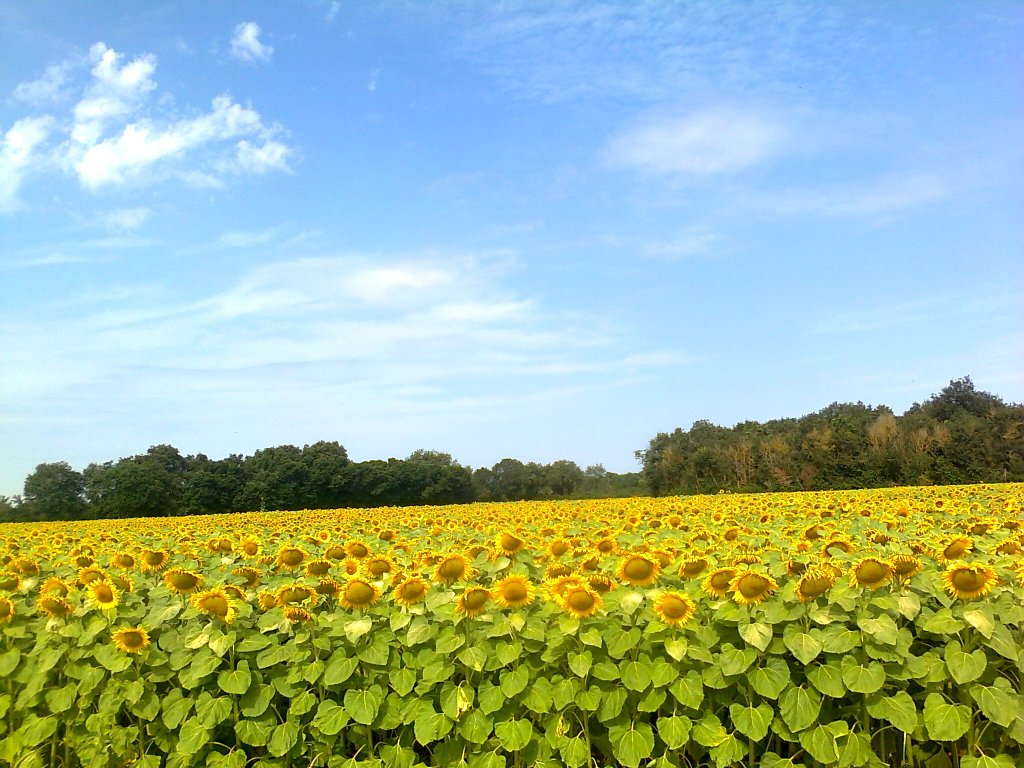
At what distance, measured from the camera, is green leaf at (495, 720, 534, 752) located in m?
3.77

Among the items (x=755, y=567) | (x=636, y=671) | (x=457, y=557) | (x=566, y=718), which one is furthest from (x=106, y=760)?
(x=755, y=567)

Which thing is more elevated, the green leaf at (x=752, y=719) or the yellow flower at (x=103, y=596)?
the yellow flower at (x=103, y=596)

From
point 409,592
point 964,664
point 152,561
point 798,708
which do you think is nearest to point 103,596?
point 152,561

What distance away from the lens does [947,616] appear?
3682mm

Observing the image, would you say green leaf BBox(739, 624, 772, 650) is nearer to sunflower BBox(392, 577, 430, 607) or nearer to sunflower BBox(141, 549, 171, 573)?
sunflower BBox(392, 577, 430, 607)

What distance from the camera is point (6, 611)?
4.89 metres

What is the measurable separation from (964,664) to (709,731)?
1.23m

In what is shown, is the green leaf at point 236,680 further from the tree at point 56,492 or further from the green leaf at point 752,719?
the tree at point 56,492

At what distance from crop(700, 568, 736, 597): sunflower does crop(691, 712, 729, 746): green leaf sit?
0.59m

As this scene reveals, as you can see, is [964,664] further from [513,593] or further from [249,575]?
[249,575]

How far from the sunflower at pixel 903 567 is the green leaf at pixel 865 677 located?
1.84 ft

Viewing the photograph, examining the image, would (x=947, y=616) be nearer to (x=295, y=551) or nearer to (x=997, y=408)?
(x=295, y=551)

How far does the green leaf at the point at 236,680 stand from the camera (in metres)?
4.08

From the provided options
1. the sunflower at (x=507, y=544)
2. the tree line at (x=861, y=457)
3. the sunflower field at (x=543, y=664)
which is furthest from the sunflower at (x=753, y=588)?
the tree line at (x=861, y=457)
